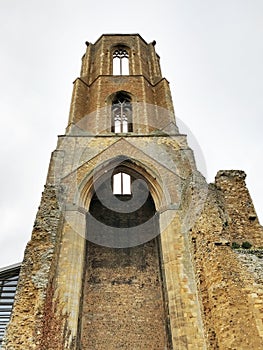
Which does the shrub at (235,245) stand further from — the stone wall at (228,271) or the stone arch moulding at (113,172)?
the stone arch moulding at (113,172)

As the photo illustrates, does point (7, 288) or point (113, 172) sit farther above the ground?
point (113, 172)

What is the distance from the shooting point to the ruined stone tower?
21.5ft

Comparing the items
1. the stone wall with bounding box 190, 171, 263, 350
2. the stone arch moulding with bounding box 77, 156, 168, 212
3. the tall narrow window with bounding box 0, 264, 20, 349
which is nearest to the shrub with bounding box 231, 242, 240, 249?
the stone wall with bounding box 190, 171, 263, 350

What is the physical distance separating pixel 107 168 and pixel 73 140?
178cm

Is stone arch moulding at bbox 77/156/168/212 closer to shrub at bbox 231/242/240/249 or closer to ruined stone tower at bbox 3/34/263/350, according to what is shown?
ruined stone tower at bbox 3/34/263/350

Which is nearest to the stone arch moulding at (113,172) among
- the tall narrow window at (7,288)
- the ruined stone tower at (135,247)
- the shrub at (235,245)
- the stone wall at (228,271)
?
the ruined stone tower at (135,247)

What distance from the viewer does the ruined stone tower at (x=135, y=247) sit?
21.5ft

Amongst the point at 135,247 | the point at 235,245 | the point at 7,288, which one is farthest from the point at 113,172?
the point at 7,288

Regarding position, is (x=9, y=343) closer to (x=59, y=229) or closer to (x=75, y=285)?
(x=75, y=285)

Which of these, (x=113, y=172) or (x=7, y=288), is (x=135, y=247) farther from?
(x=7, y=288)

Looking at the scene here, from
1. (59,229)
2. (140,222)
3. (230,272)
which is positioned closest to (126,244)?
(140,222)

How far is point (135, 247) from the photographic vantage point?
11.0 metres

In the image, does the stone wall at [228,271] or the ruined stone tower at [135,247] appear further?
the ruined stone tower at [135,247]

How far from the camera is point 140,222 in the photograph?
38.0 feet
